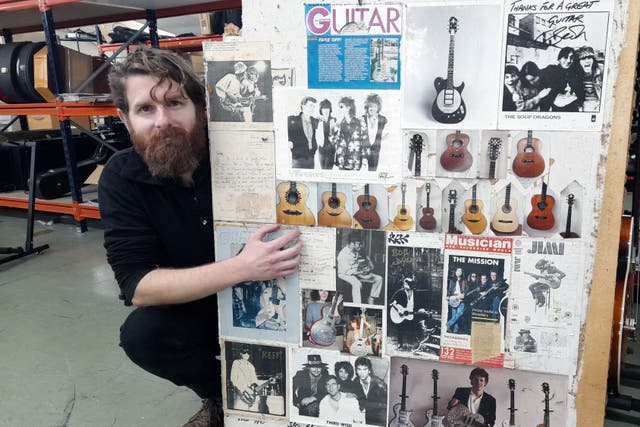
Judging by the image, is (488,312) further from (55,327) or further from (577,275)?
(55,327)

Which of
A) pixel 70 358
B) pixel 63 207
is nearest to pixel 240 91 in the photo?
pixel 70 358

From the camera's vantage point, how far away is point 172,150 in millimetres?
1012

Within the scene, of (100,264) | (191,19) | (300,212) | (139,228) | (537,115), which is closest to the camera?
(537,115)

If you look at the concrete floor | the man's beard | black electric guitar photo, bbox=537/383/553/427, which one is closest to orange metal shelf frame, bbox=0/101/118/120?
the concrete floor

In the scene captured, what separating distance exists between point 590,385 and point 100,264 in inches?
97.6

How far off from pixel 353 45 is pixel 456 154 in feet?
0.80

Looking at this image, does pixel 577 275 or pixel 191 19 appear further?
pixel 191 19

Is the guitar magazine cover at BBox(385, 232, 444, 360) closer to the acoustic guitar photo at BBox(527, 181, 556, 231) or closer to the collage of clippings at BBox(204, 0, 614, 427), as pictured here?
the collage of clippings at BBox(204, 0, 614, 427)

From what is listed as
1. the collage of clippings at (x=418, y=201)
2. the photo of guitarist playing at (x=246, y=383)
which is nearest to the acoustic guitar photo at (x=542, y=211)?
the collage of clippings at (x=418, y=201)

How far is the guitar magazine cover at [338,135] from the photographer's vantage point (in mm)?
787

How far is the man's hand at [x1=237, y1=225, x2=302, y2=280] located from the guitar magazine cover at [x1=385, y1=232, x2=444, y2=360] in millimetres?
172

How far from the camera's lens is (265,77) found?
32.4 inches

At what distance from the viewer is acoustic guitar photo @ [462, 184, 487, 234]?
773 mm

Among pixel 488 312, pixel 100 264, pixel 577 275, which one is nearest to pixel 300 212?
pixel 488 312
